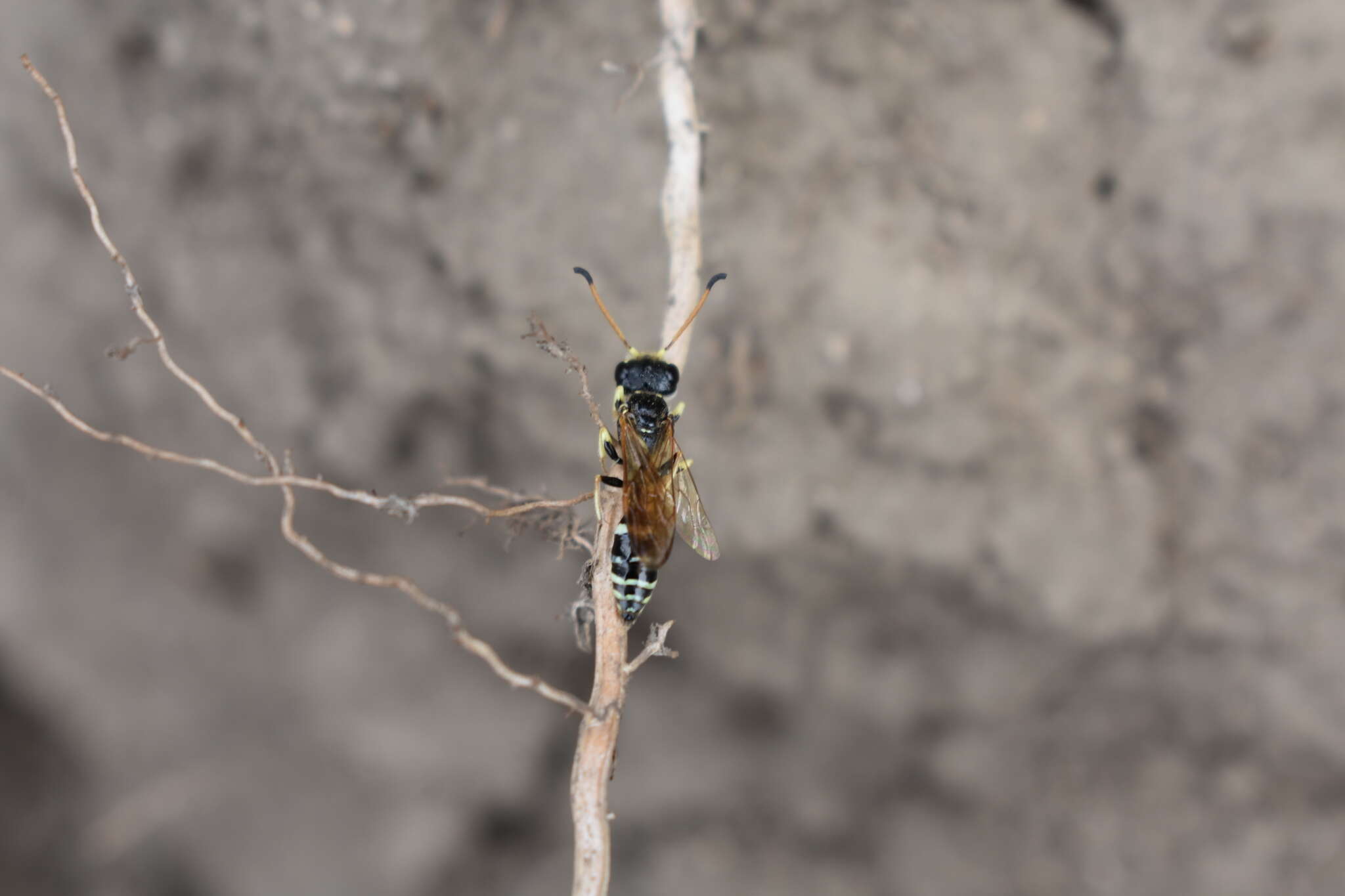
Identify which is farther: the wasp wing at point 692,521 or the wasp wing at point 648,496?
the wasp wing at point 692,521

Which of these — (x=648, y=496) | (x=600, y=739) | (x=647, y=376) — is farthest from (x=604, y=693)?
(x=647, y=376)

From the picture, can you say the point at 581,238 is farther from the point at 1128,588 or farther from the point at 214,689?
the point at 214,689

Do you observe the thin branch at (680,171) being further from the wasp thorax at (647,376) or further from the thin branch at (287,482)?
the thin branch at (287,482)

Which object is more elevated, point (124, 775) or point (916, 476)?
point (916, 476)

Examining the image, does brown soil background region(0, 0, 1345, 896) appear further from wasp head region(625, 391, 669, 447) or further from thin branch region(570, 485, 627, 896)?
thin branch region(570, 485, 627, 896)

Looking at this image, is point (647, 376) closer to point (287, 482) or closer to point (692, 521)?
point (692, 521)

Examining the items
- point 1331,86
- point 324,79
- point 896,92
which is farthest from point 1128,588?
point 324,79

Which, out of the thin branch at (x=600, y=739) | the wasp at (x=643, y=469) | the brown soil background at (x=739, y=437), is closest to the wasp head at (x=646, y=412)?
the wasp at (x=643, y=469)

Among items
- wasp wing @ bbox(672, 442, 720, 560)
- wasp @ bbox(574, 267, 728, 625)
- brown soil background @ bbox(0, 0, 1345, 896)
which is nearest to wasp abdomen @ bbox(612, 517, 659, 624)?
wasp @ bbox(574, 267, 728, 625)
